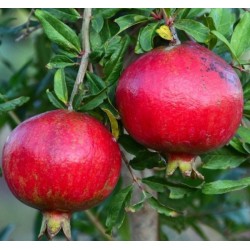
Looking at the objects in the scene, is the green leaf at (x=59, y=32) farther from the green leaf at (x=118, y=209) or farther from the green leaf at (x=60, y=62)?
the green leaf at (x=118, y=209)

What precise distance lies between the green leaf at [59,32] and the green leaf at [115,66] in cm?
7

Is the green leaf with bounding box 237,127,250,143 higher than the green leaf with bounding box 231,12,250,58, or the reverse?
the green leaf with bounding box 231,12,250,58

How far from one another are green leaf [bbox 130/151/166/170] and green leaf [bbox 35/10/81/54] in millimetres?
223

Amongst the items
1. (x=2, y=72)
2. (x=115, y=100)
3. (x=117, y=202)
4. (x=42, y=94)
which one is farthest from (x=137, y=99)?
(x=2, y=72)

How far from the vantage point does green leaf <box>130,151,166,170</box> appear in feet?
3.93

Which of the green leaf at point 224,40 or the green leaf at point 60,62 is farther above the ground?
the green leaf at point 60,62

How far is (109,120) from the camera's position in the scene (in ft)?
3.67

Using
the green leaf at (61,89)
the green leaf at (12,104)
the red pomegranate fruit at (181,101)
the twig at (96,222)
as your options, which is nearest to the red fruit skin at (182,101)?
the red pomegranate fruit at (181,101)

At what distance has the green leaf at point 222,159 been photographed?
1227 millimetres

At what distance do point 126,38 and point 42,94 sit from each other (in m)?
0.74

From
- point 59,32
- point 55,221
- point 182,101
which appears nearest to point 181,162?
point 182,101

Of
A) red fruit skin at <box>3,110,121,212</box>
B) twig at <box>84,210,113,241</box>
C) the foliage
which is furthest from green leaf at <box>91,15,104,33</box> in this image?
Result: twig at <box>84,210,113,241</box>

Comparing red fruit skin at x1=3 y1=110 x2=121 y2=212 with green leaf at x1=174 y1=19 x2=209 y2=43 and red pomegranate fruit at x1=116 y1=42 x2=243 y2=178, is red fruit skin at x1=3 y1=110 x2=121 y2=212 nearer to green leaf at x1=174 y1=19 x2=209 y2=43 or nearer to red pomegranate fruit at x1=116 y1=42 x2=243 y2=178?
red pomegranate fruit at x1=116 y1=42 x2=243 y2=178

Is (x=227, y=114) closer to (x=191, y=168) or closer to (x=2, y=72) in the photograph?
(x=191, y=168)
